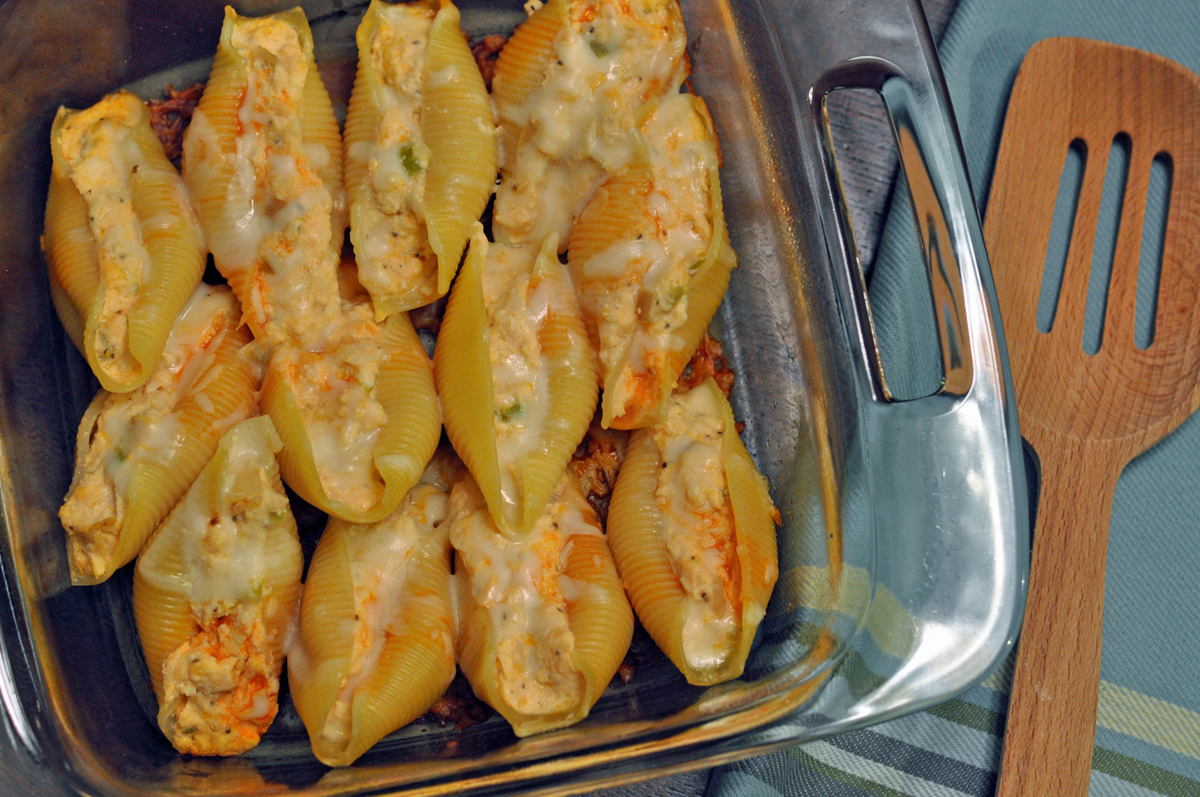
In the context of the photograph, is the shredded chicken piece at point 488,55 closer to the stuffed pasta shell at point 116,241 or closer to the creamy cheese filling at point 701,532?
the stuffed pasta shell at point 116,241

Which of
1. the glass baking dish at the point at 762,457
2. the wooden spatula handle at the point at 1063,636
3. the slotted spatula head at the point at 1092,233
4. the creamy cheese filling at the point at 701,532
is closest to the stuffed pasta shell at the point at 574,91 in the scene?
the glass baking dish at the point at 762,457

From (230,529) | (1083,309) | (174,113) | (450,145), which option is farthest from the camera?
(1083,309)

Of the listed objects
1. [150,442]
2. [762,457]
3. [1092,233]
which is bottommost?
[762,457]

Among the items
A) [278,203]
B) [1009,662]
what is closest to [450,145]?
[278,203]

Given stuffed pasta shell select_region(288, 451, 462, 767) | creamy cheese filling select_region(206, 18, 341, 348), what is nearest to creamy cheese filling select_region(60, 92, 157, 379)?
creamy cheese filling select_region(206, 18, 341, 348)

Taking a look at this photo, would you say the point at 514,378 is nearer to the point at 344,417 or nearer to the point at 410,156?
the point at 344,417

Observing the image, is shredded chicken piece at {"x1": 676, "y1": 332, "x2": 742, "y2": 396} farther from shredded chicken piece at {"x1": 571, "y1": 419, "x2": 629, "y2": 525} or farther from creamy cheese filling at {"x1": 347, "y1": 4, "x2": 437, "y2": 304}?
A: creamy cheese filling at {"x1": 347, "y1": 4, "x2": 437, "y2": 304}
